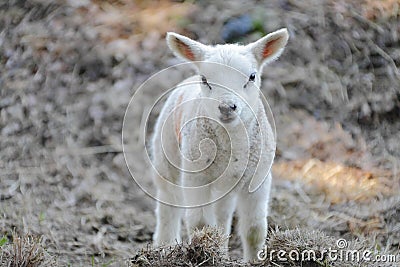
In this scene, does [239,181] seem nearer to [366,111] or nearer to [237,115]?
[237,115]

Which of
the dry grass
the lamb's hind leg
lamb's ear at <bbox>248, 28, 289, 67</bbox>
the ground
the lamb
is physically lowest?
the ground

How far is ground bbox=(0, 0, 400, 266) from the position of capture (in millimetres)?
7066

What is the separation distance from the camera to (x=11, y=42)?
10016 mm

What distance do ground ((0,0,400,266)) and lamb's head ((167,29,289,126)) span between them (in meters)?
1.96

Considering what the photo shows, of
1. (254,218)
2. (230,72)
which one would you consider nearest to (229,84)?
(230,72)

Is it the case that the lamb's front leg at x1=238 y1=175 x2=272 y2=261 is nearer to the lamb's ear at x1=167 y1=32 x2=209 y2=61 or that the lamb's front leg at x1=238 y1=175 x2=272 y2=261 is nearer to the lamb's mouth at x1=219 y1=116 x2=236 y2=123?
the lamb's mouth at x1=219 y1=116 x2=236 y2=123

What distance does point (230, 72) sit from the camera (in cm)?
484

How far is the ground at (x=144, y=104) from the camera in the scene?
7066 millimetres

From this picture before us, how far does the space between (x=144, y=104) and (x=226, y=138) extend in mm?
3976

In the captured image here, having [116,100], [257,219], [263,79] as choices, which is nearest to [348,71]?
[263,79]

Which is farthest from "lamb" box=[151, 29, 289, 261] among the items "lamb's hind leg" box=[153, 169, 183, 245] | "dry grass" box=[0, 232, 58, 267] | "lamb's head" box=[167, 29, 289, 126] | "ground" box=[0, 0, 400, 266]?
"ground" box=[0, 0, 400, 266]

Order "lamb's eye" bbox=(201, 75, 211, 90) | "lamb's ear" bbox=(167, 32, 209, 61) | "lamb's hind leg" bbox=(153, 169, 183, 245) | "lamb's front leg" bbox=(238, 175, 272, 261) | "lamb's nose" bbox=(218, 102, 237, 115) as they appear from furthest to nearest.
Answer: "lamb's hind leg" bbox=(153, 169, 183, 245) < "lamb's front leg" bbox=(238, 175, 272, 261) < "lamb's ear" bbox=(167, 32, 209, 61) < "lamb's eye" bbox=(201, 75, 211, 90) < "lamb's nose" bbox=(218, 102, 237, 115)

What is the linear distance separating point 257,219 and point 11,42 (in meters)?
5.83

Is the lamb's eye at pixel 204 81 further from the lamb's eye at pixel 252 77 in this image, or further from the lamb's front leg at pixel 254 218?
the lamb's front leg at pixel 254 218
